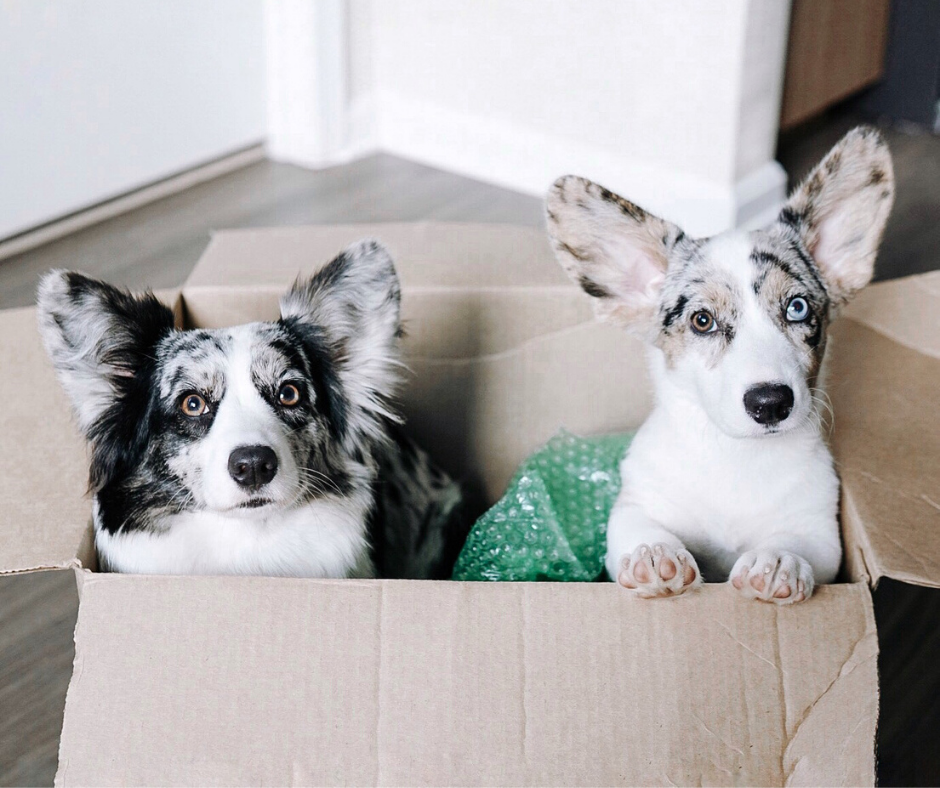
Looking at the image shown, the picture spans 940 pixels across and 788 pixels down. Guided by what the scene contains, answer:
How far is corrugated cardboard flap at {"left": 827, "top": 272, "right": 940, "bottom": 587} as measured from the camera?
136 cm

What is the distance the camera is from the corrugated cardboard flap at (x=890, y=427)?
4.47 ft

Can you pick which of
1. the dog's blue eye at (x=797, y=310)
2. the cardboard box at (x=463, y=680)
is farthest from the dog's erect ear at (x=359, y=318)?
the dog's blue eye at (x=797, y=310)

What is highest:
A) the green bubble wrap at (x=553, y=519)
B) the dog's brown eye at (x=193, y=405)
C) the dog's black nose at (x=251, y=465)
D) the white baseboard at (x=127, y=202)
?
the dog's brown eye at (x=193, y=405)

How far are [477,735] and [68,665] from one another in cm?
120

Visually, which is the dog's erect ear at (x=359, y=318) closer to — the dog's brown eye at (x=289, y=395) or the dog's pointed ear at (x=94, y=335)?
the dog's brown eye at (x=289, y=395)

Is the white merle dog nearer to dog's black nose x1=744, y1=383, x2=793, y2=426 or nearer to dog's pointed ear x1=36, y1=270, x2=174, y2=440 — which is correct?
dog's black nose x1=744, y1=383, x2=793, y2=426

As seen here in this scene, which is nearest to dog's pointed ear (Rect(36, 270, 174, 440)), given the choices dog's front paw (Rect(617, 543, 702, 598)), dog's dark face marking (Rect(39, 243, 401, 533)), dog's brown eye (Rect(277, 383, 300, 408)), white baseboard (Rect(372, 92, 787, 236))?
dog's dark face marking (Rect(39, 243, 401, 533))

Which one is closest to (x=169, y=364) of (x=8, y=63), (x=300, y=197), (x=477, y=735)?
(x=477, y=735)

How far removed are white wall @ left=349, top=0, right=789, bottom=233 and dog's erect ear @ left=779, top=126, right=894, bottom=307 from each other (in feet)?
6.52

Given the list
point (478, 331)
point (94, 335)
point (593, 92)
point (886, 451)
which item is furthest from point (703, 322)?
point (593, 92)

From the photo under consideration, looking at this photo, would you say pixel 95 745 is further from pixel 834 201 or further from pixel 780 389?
pixel 834 201

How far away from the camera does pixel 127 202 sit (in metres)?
3.95

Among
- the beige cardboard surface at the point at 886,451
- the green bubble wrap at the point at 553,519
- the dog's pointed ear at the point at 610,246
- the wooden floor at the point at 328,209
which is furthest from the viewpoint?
the wooden floor at the point at 328,209

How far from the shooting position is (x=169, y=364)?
1530 mm
